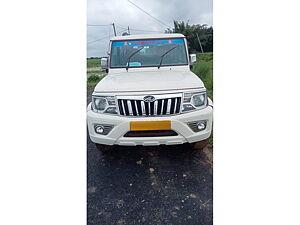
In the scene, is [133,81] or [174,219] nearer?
[174,219]

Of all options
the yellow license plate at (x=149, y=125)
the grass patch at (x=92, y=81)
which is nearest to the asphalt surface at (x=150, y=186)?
the yellow license plate at (x=149, y=125)

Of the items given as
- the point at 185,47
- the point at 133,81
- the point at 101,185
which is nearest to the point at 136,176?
the point at 101,185

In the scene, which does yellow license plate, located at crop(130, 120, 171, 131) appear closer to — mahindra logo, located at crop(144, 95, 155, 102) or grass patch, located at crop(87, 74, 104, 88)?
mahindra logo, located at crop(144, 95, 155, 102)

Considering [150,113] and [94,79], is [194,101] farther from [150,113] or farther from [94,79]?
[94,79]

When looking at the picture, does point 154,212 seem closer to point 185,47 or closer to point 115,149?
point 115,149

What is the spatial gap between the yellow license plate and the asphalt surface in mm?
612

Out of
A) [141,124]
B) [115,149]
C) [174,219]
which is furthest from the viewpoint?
[115,149]

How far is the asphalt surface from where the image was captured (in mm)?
1458

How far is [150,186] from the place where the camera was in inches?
69.1

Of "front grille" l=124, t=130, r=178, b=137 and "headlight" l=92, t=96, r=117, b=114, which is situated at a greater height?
"headlight" l=92, t=96, r=117, b=114

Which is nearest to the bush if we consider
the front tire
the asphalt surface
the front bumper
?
the asphalt surface

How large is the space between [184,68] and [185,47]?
0.37 meters

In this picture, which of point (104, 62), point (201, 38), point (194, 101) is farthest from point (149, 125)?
point (201, 38)

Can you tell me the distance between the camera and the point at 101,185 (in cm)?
181
